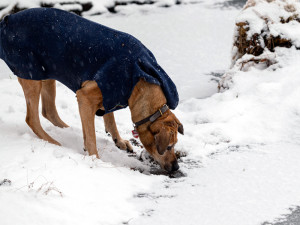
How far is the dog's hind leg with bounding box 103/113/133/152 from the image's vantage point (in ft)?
15.8

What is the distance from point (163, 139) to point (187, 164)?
0.54 metres

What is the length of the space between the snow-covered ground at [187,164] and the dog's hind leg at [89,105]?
160 millimetres

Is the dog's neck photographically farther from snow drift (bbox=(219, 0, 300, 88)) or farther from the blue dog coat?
snow drift (bbox=(219, 0, 300, 88))

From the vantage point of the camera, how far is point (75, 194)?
3080 mm

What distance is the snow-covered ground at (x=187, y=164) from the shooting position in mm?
2965

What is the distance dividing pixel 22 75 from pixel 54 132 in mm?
779

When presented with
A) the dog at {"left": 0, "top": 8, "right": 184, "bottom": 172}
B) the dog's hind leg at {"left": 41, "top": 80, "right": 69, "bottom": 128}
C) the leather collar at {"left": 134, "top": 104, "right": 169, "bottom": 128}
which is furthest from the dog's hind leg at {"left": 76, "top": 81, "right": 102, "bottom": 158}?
the dog's hind leg at {"left": 41, "top": 80, "right": 69, "bottom": 128}

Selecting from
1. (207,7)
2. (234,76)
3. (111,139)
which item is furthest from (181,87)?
(207,7)

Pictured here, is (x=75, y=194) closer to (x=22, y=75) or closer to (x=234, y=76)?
(x=22, y=75)

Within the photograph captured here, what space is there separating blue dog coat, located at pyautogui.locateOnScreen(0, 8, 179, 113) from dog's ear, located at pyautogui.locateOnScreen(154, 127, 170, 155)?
36cm

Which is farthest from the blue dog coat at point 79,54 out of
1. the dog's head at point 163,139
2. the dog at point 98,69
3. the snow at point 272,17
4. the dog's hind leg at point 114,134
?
the snow at point 272,17

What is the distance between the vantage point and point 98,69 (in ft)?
12.9

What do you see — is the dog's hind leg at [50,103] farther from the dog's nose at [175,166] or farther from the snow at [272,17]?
the snow at [272,17]

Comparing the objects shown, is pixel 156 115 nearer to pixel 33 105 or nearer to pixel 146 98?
pixel 146 98
